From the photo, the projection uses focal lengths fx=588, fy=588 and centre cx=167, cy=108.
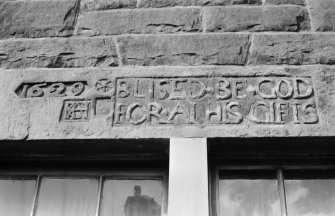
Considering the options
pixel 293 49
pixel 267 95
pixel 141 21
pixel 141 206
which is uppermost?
pixel 141 21

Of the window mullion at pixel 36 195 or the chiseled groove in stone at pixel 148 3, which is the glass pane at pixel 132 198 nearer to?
the window mullion at pixel 36 195

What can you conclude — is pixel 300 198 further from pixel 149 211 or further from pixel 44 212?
pixel 44 212

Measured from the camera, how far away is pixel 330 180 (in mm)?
2488

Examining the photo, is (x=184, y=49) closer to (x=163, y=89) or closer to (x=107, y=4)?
(x=163, y=89)

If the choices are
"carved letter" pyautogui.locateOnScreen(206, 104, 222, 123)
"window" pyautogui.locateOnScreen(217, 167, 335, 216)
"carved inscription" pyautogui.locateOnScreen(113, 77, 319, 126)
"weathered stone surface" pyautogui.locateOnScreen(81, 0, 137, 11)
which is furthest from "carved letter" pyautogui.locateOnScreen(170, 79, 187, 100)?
"weathered stone surface" pyautogui.locateOnScreen(81, 0, 137, 11)

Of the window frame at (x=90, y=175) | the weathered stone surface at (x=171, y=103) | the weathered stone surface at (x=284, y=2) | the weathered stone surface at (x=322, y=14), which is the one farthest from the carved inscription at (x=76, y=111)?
the weathered stone surface at (x=322, y=14)

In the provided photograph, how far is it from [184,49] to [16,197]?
3.22ft

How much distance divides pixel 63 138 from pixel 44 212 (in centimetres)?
34

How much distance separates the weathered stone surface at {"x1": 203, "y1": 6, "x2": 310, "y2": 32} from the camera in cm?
267

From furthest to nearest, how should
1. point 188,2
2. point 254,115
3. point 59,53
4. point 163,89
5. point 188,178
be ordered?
1. point 188,2
2. point 59,53
3. point 163,89
4. point 254,115
5. point 188,178

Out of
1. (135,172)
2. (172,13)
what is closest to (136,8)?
(172,13)

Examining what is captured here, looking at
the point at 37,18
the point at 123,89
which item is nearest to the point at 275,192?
the point at 123,89

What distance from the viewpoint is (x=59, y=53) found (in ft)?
8.74

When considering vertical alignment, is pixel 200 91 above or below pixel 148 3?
below
